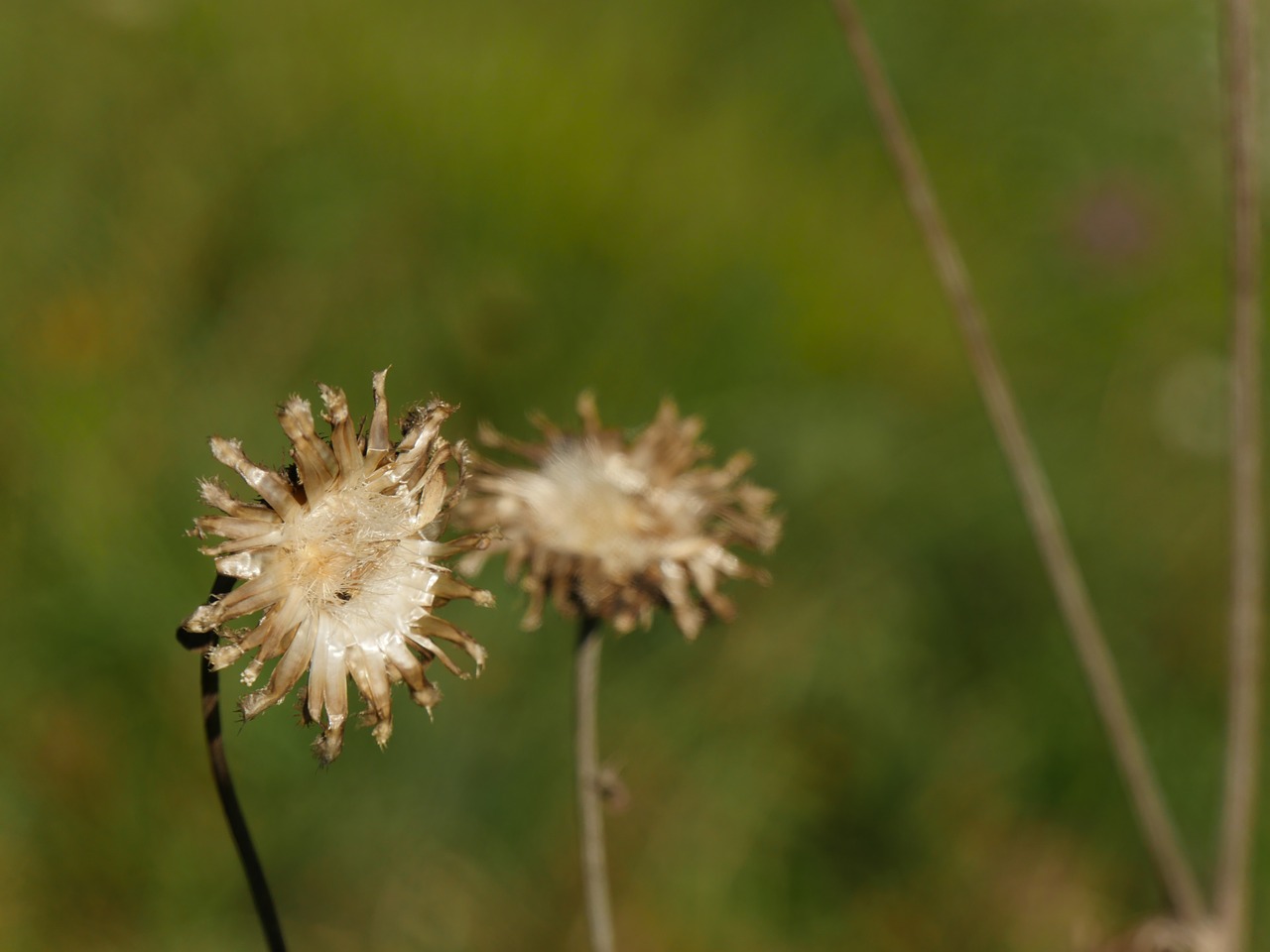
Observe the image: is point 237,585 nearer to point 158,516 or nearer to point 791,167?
point 158,516

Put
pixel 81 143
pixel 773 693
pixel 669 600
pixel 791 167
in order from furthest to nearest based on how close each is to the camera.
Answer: pixel 791 167
pixel 81 143
pixel 773 693
pixel 669 600

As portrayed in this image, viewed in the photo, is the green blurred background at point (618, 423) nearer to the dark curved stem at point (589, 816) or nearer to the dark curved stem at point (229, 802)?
the dark curved stem at point (589, 816)

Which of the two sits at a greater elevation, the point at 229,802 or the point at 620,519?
the point at 620,519


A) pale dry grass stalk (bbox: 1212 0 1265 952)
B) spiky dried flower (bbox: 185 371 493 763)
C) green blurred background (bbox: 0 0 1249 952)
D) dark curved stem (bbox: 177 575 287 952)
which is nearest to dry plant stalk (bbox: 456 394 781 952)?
spiky dried flower (bbox: 185 371 493 763)

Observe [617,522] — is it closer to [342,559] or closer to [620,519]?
[620,519]

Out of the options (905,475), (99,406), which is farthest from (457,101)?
(905,475)

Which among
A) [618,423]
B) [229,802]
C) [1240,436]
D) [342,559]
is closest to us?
[229,802]

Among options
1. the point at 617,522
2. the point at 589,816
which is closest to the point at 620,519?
the point at 617,522
